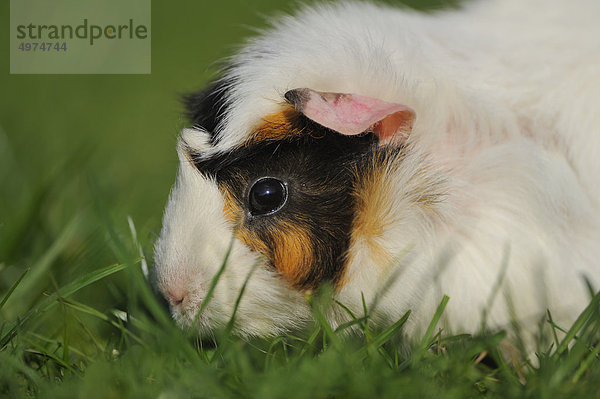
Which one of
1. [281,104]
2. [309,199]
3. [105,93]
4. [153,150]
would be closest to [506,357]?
[309,199]

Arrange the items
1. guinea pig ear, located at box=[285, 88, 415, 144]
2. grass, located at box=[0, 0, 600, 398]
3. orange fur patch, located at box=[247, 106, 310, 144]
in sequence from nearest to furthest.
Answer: grass, located at box=[0, 0, 600, 398] < guinea pig ear, located at box=[285, 88, 415, 144] < orange fur patch, located at box=[247, 106, 310, 144]

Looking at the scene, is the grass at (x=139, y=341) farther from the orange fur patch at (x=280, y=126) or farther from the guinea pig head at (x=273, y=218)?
the orange fur patch at (x=280, y=126)

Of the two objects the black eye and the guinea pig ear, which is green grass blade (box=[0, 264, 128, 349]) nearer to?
the black eye

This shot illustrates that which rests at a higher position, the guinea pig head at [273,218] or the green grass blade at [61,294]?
the guinea pig head at [273,218]

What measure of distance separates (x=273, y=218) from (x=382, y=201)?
0.94 feet

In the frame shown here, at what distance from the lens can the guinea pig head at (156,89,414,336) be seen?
1.60 m

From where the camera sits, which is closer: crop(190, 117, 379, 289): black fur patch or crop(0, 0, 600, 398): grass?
crop(0, 0, 600, 398): grass

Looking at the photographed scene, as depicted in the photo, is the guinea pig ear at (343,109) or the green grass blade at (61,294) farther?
the green grass blade at (61,294)

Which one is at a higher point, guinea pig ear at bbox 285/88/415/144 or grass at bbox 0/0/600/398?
guinea pig ear at bbox 285/88/415/144

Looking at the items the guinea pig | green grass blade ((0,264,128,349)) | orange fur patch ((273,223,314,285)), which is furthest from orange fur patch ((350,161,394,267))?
green grass blade ((0,264,128,349))

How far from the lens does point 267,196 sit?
5.33ft

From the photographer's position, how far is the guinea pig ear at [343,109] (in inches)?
59.6

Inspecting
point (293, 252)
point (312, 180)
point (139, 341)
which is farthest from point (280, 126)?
point (139, 341)

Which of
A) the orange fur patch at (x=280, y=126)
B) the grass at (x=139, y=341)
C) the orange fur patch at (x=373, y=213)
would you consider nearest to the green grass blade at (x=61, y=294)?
the grass at (x=139, y=341)
